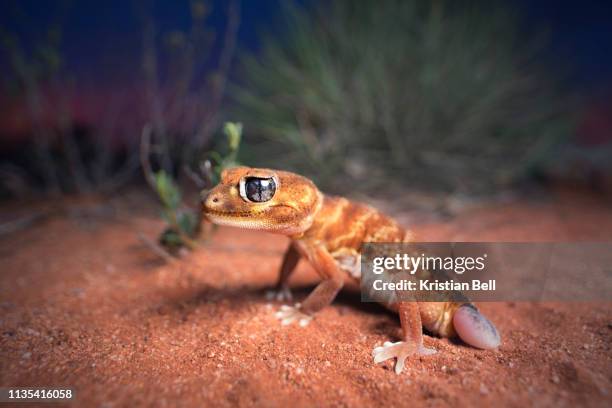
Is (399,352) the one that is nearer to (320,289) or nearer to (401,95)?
(320,289)

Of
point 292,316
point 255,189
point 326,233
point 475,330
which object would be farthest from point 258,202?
point 475,330

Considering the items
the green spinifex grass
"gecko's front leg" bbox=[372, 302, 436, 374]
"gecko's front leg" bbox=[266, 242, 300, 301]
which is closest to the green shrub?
the green spinifex grass

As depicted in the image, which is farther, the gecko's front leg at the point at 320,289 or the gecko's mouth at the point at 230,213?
the gecko's front leg at the point at 320,289

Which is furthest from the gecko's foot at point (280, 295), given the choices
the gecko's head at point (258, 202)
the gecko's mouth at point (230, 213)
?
the gecko's mouth at point (230, 213)

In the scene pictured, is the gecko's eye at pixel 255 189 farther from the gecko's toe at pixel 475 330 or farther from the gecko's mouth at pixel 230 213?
the gecko's toe at pixel 475 330

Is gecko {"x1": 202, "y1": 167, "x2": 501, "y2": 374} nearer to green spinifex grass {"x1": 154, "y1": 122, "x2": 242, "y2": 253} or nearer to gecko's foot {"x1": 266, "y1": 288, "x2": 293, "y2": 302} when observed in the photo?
gecko's foot {"x1": 266, "y1": 288, "x2": 293, "y2": 302}

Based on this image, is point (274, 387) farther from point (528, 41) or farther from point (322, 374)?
point (528, 41)

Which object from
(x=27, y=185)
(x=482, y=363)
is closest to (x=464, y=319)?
(x=482, y=363)
